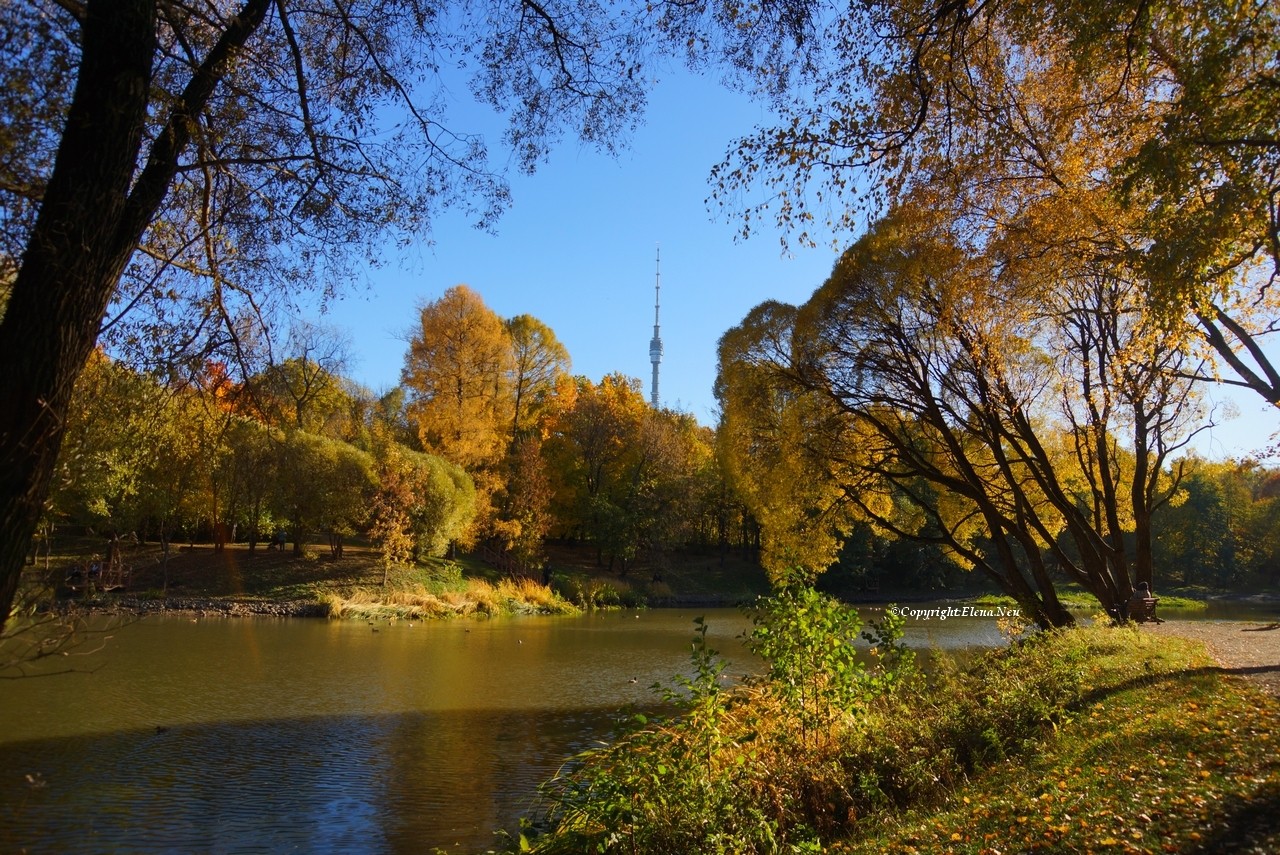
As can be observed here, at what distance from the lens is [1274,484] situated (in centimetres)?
5612

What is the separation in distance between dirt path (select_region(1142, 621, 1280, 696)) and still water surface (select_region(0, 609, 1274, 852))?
689cm

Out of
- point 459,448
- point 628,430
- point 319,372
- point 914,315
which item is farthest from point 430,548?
point 319,372

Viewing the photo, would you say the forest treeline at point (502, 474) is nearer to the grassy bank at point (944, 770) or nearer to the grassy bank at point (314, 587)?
the grassy bank at point (314, 587)

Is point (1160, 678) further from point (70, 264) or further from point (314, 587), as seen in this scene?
point (314, 587)

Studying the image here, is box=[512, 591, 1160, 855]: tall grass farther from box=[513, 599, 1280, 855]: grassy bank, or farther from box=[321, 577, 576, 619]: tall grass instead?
box=[321, 577, 576, 619]: tall grass

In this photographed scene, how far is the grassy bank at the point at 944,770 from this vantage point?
14.3 ft

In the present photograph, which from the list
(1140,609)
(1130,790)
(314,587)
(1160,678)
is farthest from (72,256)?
(314,587)

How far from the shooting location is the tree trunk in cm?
308

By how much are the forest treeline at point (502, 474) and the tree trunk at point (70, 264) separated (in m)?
1.25

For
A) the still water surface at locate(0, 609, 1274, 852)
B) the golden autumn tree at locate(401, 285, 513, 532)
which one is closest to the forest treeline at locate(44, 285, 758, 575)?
the golden autumn tree at locate(401, 285, 513, 532)

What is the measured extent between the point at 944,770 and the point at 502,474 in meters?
31.5

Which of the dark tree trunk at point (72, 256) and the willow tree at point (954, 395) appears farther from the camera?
the willow tree at point (954, 395)

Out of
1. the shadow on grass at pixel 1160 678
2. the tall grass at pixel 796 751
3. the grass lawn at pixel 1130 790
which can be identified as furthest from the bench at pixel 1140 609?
the grass lawn at pixel 1130 790

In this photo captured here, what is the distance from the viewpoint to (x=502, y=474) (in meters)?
36.4
